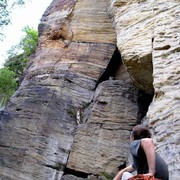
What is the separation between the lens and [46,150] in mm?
9008

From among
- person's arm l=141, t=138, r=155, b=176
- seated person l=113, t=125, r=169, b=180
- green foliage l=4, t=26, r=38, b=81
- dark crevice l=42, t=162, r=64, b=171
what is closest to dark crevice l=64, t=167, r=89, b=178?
dark crevice l=42, t=162, r=64, b=171

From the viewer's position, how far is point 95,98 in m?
9.94

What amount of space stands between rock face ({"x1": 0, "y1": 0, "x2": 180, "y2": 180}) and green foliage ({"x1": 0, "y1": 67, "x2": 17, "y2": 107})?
28.4 feet

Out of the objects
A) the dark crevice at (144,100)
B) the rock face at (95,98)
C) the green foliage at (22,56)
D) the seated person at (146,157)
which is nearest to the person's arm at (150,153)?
the seated person at (146,157)

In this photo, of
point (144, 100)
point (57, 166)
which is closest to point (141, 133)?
point (57, 166)

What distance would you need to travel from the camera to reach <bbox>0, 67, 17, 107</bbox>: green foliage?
794 inches

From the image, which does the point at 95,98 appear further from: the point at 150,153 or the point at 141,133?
the point at 150,153

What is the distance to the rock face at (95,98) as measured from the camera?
7003 millimetres

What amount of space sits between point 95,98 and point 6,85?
12173 millimetres

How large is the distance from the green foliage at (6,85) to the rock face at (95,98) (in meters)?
8.65

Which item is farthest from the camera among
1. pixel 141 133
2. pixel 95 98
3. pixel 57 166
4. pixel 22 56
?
pixel 22 56

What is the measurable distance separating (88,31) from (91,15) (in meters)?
0.93

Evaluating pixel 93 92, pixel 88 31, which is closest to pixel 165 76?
pixel 93 92

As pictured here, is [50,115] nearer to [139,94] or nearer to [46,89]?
[46,89]
